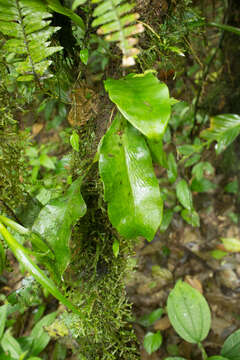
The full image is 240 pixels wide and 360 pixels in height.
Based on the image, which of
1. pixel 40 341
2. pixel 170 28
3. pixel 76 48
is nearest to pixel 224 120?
pixel 170 28

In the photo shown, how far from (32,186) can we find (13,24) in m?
0.47

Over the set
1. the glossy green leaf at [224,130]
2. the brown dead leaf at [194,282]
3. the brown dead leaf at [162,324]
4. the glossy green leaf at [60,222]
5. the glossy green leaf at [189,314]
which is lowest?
the brown dead leaf at [194,282]

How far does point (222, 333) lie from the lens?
4.71ft

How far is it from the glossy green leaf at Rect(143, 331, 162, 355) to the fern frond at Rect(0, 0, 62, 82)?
49.8 inches

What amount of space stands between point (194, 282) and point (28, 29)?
1521 millimetres

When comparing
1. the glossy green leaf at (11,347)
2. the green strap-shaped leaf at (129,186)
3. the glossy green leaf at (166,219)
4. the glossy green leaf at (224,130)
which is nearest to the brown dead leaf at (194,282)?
the glossy green leaf at (166,219)

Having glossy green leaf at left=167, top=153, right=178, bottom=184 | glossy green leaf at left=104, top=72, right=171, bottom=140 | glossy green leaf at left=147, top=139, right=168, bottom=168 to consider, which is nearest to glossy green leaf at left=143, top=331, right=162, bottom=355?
glossy green leaf at left=167, top=153, right=178, bottom=184

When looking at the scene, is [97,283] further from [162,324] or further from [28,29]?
[162,324]

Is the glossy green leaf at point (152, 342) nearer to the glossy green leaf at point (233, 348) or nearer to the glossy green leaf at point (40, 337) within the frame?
the glossy green leaf at point (233, 348)

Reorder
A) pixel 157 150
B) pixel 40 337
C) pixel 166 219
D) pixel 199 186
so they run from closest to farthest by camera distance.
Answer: pixel 157 150
pixel 40 337
pixel 166 219
pixel 199 186

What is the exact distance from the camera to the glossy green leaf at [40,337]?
1.22m

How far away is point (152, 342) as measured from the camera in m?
1.30

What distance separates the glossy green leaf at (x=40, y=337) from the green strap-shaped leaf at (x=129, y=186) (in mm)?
938

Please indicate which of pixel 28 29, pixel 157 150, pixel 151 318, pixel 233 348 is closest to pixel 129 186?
pixel 157 150
